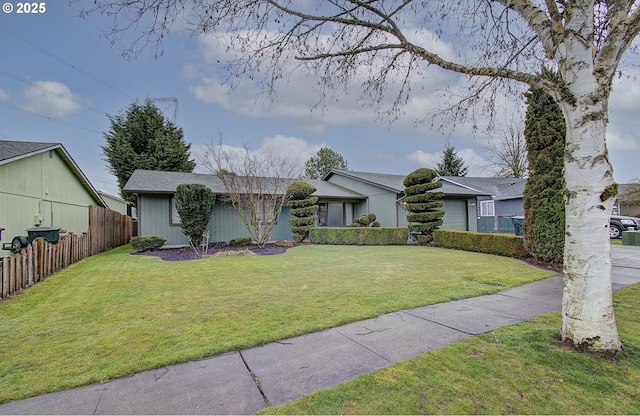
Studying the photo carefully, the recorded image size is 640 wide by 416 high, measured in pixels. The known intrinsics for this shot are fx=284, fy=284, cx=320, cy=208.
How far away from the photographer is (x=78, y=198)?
1385cm

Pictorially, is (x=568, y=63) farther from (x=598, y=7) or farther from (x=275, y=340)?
(x=275, y=340)

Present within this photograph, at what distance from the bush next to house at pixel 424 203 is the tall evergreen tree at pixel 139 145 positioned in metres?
18.0

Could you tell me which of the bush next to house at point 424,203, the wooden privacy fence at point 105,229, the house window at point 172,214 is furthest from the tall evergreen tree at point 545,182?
the wooden privacy fence at point 105,229

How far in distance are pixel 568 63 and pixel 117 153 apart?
25478 millimetres

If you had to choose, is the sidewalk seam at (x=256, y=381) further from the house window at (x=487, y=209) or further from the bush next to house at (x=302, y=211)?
the house window at (x=487, y=209)

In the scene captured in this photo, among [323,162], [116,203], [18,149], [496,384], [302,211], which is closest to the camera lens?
[496,384]

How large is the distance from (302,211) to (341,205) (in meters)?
5.33

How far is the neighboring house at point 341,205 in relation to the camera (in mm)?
12648

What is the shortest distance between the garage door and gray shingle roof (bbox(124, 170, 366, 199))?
486cm

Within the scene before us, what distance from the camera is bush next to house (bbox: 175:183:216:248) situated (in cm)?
1127

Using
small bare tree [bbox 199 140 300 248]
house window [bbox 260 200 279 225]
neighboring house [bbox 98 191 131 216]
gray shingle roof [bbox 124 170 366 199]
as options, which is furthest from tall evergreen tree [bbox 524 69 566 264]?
neighboring house [bbox 98 191 131 216]

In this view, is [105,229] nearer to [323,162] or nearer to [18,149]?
[18,149]

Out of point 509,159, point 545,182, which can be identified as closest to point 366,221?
point 545,182

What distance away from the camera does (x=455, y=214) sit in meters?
16.8
